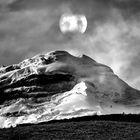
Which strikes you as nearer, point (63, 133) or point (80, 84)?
point (63, 133)

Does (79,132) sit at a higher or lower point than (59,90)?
lower

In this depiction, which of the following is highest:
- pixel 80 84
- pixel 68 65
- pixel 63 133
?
pixel 68 65

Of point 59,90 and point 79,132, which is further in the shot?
point 59,90

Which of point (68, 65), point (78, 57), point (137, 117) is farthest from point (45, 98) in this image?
point (137, 117)

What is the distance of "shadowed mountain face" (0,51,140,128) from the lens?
78.4 metres

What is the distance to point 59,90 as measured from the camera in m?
94.1

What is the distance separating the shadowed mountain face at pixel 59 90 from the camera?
257ft

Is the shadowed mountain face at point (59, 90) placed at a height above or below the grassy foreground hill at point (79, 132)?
above

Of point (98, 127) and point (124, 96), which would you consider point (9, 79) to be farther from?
point (98, 127)

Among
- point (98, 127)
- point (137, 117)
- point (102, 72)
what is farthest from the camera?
point (102, 72)

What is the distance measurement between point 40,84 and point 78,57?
54.3 feet

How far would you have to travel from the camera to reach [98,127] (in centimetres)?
5141

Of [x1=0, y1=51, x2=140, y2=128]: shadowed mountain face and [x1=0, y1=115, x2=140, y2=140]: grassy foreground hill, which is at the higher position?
[x1=0, y1=51, x2=140, y2=128]: shadowed mountain face

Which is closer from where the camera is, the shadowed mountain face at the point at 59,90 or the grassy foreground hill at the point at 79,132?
the grassy foreground hill at the point at 79,132
